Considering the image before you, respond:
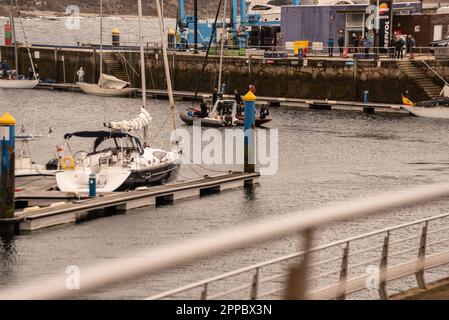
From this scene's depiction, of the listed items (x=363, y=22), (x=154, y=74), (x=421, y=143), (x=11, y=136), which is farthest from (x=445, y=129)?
(x=11, y=136)

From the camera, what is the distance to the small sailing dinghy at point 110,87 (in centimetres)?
6794

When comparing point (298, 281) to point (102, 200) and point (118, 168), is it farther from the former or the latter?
point (118, 168)

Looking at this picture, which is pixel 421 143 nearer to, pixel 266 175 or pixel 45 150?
pixel 266 175

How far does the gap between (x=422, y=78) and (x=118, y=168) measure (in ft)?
106

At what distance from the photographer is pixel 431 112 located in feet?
177

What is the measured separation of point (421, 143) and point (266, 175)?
1243 centimetres

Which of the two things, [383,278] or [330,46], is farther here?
[330,46]

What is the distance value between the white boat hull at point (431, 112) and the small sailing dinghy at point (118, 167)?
A: 24.8 metres

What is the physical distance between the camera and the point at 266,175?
34.9 m

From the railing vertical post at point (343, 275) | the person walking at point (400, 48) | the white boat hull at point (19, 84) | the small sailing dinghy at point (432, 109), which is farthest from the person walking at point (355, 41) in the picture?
the railing vertical post at point (343, 275)

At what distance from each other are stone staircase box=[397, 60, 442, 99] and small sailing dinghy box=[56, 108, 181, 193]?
92.2 ft

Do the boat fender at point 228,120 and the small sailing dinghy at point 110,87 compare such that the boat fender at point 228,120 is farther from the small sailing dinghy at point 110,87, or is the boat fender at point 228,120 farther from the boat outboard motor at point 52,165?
the small sailing dinghy at point 110,87

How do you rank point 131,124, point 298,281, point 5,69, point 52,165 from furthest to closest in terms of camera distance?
point 5,69 < point 131,124 < point 52,165 < point 298,281

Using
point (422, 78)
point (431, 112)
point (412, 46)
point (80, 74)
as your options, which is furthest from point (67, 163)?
point (80, 74)
